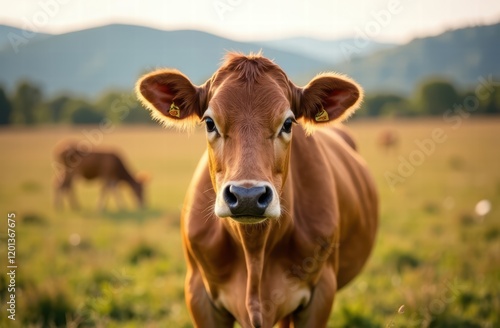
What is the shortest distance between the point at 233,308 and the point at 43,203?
15.9 meters

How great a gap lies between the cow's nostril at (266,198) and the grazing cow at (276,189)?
0.88ft

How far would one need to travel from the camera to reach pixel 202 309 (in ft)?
12.8

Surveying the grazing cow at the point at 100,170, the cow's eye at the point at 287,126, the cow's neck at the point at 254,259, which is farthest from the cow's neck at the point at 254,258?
the grazing cow at the point at 100,170

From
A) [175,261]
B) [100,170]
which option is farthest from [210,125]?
[100,170]

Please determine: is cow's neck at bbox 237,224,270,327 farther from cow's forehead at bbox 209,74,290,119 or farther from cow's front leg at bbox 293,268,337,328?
cow's forehead at bbox 209,74,290,119

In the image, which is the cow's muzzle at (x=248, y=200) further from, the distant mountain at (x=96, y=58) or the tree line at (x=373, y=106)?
the tree line at (x=373, y=106)

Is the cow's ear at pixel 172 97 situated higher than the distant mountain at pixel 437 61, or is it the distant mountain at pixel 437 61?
the distant mountain at pixel 437 61

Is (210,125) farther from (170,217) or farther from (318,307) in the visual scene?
(170,217)

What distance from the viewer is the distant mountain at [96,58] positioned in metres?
42.3

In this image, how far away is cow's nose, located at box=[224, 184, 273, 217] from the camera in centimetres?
284

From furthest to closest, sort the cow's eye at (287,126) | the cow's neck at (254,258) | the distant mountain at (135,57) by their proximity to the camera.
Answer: the distant mountain at (135,57) < the cow's neck at (254,258) < the cow's eye at (287,126)

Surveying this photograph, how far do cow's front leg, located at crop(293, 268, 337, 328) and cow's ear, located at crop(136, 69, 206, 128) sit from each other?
1.46m

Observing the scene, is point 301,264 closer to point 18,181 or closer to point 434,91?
point 18,181

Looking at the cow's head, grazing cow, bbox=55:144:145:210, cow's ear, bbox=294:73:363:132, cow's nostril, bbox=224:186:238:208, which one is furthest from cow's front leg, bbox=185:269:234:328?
grazing cow, bbox=55:144:145:210
